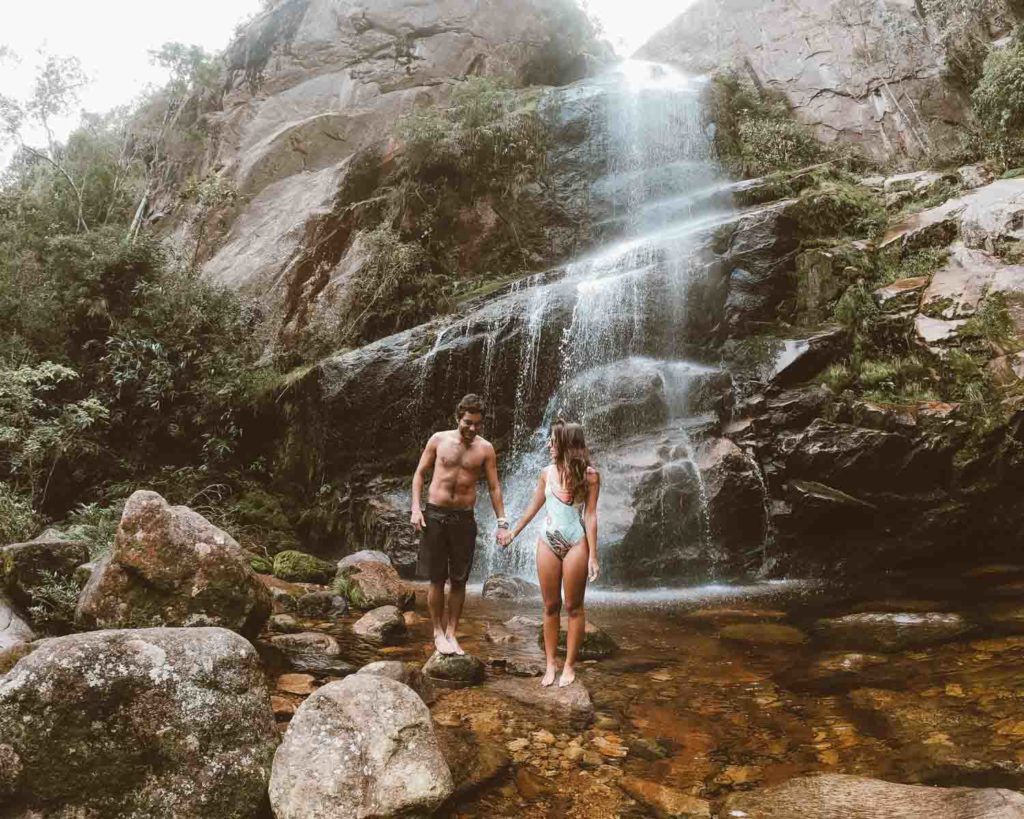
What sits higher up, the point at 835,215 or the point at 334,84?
the point at 334,84

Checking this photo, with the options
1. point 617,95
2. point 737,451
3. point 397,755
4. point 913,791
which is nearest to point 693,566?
point 737,451

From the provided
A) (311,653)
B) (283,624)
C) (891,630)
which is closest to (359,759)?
(311,653)

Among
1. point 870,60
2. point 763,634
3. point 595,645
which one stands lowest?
point 763,634

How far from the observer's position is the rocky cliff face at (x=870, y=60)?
16.5 metres

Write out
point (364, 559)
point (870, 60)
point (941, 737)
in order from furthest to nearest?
point (870, 60) → point (364, 559) → point (941, 737)

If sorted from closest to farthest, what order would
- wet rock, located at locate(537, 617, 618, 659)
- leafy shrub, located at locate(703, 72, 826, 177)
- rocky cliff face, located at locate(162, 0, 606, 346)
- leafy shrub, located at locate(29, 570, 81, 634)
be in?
leafy shrub, located at locate(29, 570, 81, 634)
wet rock, located at locate(537, 617, 618, 659)
leafy shrub, located at locate(703, 72, 826, 177)
rocky cliff face, located at locate(162, 0, 606, 346)

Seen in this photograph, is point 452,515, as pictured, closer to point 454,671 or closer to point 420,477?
point 420,477

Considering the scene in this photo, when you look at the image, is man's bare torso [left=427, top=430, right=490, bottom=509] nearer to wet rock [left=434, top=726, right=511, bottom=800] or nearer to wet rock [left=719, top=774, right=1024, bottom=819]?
wet rock [left=434, top=726, right=511, bottom=800]

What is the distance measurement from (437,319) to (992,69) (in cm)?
1228

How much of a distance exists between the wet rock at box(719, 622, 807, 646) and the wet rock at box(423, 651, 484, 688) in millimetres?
2622

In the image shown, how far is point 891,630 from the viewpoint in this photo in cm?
557

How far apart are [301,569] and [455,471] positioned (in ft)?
15.7

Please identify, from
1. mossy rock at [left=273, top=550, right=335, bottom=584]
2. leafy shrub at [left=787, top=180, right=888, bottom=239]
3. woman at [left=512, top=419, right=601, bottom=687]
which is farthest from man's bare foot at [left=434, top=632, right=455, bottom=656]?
leafy shrub at [left=787, top=180, right=888, bottom=239]

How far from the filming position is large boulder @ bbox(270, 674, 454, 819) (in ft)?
8.43
